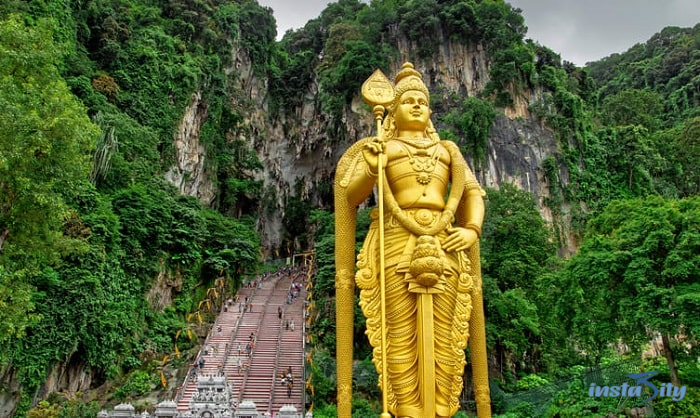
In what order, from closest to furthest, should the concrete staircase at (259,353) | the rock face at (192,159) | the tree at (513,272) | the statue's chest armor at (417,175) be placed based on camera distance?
1. the statue's chest armor at (417,175)
2. the concrete staircase at (259,353)
3. the tree at (513,272)
4. the rock face at (192,159)

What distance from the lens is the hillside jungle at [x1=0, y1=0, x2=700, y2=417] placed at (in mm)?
8047

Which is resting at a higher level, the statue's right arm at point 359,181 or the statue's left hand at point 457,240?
the statue's right arm at point 359,181

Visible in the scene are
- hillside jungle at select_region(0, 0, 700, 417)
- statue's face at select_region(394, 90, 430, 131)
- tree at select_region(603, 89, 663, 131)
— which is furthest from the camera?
tree at select_region(603, 89, 663, 131)

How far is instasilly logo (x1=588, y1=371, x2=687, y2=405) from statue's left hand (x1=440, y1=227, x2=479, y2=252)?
514 centimetres

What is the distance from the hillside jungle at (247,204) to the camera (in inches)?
317

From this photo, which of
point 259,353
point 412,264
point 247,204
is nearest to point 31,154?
point 412,264

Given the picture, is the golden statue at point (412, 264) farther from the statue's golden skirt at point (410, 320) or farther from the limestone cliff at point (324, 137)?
the limestone cliff at point (324, 137)

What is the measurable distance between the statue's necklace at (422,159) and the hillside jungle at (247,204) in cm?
480

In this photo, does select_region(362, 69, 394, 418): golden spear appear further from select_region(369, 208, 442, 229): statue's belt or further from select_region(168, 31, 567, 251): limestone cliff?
select_region(168, 31, 567, 251): limestone cliff

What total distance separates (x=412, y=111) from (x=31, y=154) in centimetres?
574

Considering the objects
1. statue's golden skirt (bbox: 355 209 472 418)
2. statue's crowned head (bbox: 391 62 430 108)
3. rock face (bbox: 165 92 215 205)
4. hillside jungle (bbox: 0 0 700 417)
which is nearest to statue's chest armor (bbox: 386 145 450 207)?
statue's golden skirt (bbox: 355 209 472 418)

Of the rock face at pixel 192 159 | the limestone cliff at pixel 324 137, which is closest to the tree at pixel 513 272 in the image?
the limestone cliff at pixel 324 137

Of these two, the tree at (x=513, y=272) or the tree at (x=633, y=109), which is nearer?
the tree at (x=513, y=272)

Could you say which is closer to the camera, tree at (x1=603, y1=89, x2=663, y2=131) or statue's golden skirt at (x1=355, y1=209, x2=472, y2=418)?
statue's golden skirt at (x1=355, y1=209, x2=472, y2=418)
